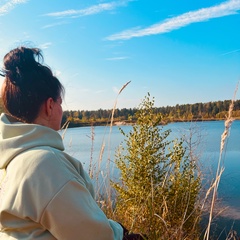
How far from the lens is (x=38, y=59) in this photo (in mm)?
1405

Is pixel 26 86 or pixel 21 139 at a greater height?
pixel 26 86

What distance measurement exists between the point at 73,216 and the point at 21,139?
0.33m

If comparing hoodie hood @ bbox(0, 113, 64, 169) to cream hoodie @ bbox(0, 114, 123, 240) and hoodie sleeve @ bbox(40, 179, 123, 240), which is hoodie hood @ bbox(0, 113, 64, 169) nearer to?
cream hoodie @ bbox(0, 114, 123, 240)

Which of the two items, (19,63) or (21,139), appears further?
(19,63)

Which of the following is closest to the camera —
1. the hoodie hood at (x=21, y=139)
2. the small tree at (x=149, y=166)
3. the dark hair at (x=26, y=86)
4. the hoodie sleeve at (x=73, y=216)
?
the hoodie sleeve at (x=73, y=216)

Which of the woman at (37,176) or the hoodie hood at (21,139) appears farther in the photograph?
the hoodie hood at (21,139)

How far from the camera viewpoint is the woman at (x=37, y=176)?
1074 millimetres

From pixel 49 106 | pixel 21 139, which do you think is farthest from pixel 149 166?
pixel 21 139

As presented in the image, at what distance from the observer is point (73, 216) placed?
1078 millimetres

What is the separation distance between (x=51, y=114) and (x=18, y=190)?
35 centimetres

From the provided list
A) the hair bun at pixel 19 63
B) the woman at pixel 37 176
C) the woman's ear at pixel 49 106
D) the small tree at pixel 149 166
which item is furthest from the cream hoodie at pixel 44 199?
the small tree at pixel 149 166

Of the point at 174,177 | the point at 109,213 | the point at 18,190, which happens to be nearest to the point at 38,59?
the point at 18,190

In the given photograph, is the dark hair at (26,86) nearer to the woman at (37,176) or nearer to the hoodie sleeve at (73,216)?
the woman at (37,176)

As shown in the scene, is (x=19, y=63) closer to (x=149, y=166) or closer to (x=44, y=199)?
(x=44, y=199)
